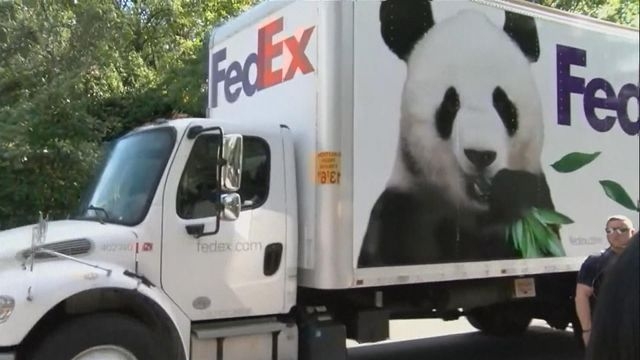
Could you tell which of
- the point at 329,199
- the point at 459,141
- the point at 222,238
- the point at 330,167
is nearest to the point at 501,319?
the point at 459,141

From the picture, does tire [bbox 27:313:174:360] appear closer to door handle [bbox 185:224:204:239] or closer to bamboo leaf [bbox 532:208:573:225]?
door handle [bbox 185:224:204:239]

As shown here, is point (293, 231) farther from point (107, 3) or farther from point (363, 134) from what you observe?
point (107, 3)

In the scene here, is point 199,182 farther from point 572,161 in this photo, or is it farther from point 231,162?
point 572,161

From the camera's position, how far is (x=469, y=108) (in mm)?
6219

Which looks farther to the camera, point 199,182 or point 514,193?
point 514,193

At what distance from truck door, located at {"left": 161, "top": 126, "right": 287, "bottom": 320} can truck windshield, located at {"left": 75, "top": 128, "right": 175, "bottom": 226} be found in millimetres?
143

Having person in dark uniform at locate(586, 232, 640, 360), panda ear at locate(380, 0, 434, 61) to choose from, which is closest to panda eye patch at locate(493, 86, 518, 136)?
panda ear at locate(380, 0, 434, 61)

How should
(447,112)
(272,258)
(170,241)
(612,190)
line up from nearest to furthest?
1. (170,241)
2. (272,258)
3. (447,112)
4. (612,190)

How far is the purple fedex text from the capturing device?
271 inches

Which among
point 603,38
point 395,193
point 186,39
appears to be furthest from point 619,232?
point 186,39

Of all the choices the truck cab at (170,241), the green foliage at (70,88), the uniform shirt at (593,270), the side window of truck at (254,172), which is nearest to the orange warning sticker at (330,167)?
the truck cab at (170,241)

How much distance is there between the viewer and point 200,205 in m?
5.48

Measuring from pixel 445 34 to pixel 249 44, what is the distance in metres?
1.81

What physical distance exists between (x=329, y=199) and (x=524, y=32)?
8.48 ft
